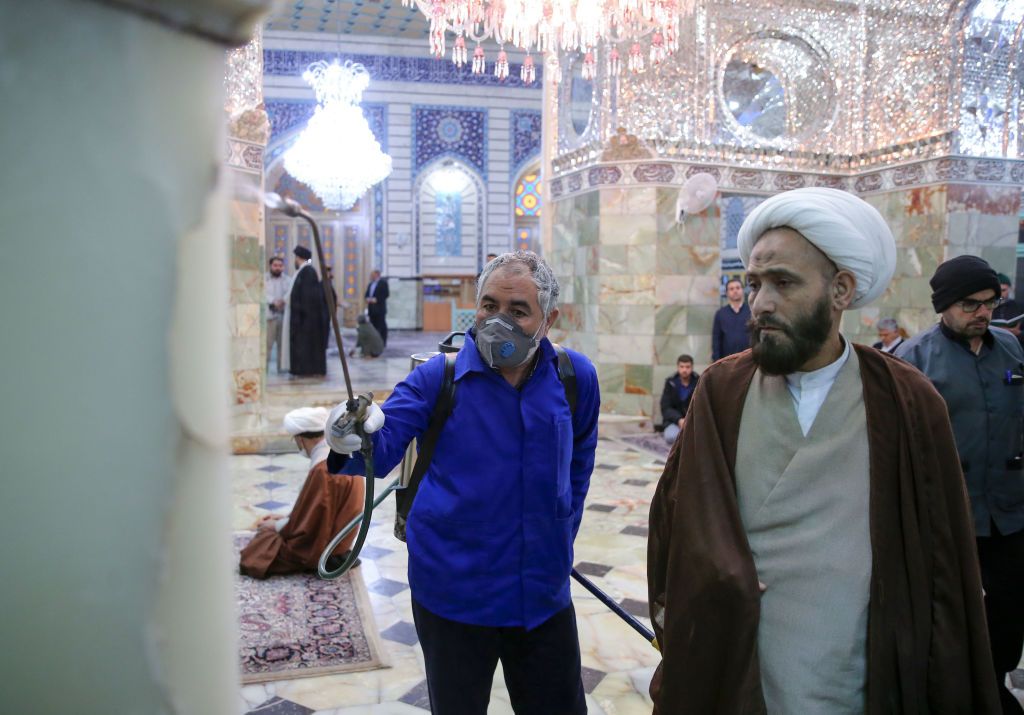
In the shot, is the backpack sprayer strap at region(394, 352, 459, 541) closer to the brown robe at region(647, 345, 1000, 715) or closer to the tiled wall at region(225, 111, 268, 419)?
the brown robe at region(647, 345, 1000, 715)

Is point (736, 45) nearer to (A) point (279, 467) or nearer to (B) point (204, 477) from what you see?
(A) point (279, 467)

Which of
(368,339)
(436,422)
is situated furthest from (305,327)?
(436,422)

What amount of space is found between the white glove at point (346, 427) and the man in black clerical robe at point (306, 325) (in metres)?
6.88

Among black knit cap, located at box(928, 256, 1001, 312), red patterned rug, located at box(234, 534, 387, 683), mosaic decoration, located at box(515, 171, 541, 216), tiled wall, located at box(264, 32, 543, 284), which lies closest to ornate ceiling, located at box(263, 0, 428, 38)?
tiled wall, located at box(264, 32, 543, 284)

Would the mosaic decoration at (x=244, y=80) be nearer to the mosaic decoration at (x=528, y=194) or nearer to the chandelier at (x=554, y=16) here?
the chandelier at (x=554, y=16)

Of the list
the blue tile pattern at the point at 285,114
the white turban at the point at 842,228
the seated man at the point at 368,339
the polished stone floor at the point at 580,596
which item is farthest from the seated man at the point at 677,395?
the blue tile pattern at the point at 285,114

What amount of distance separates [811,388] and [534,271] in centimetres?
57

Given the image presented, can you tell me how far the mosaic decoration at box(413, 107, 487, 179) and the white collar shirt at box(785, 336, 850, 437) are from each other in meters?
12.0

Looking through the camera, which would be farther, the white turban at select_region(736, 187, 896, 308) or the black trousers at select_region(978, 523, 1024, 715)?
the black trousers at select_region(978, 523, 1024, 715)

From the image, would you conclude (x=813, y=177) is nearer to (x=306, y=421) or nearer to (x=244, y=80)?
(x=244, y=80)

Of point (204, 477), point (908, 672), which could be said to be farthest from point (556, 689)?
point (204, 477)

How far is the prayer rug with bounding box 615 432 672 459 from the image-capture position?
5932mm

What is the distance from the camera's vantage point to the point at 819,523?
44.9 inches

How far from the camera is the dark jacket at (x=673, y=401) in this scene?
6051 millimetres
